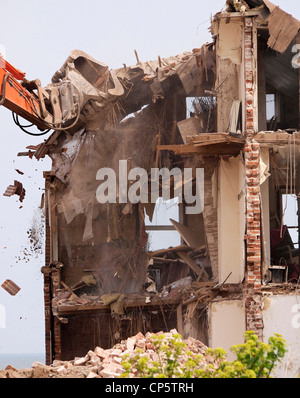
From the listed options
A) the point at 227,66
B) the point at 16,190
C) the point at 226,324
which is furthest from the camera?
the point at 16,190

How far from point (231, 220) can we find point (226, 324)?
2612 mm

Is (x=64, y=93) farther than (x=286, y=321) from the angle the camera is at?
Yes

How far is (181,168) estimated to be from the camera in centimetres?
2562

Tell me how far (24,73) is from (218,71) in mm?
6513

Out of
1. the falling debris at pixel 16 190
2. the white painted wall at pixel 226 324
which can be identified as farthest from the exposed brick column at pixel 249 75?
the falling debris at pixel 16 190

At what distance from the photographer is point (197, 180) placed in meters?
23.8

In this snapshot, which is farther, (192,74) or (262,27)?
(192,74)

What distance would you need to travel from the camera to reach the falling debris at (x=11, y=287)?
26297 millimetres

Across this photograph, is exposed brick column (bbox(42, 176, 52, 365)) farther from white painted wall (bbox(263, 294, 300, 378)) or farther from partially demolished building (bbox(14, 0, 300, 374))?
white painted wall (bbox(263, 294, 300, 378))

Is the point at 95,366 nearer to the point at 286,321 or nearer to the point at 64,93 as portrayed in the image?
the point at 286,321

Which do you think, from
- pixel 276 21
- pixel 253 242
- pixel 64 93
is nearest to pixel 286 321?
pixel 253 242

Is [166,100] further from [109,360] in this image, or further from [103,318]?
[109,360]
